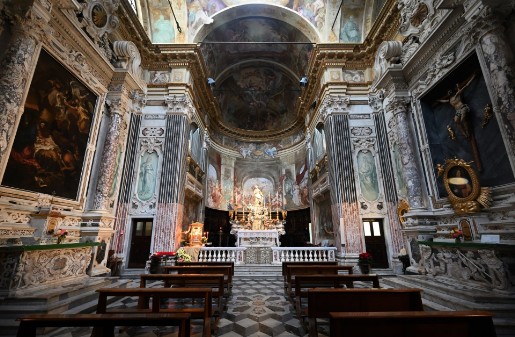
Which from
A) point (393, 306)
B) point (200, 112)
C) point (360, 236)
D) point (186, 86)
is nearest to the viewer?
point (393, 306)

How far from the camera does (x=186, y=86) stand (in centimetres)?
1162

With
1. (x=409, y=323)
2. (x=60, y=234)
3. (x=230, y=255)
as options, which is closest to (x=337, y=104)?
(x=230, y=255)

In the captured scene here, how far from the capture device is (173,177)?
33.9 feet

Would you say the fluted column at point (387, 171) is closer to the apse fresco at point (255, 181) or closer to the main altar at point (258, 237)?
the main altar at point (258, 237)

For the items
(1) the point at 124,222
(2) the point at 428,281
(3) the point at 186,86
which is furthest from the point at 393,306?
(3) the point at 186,86

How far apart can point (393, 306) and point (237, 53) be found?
18.1m

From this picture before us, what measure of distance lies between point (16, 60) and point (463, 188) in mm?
10510

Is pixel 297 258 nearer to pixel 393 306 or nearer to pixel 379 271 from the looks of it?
pixel 379 271

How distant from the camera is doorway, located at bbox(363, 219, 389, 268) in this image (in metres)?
9.50

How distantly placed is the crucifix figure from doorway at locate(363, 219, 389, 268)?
518 centimetres

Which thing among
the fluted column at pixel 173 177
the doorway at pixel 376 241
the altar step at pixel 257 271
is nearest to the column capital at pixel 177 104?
the fluted column at pixel 173 177

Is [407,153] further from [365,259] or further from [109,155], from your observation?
[109,155]

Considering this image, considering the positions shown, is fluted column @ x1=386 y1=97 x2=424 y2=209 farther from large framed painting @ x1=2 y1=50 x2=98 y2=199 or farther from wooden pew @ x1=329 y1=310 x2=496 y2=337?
large framed painting @ x1=2 y1=50 x2=98 y2=199

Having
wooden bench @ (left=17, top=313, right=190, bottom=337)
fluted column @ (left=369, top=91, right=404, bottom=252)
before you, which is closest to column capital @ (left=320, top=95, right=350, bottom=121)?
fluted column @ (left=369, top=91, right=404, bottom=252)
